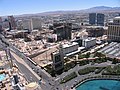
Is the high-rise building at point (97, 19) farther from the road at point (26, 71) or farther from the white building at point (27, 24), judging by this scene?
the road at point (26, 71)

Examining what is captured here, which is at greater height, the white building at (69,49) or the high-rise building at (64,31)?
the high-rise building at (64,31)

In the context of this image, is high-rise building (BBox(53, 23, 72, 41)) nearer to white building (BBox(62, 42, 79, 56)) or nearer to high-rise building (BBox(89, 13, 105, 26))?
white building (BBox(62, 42, 79, 56))

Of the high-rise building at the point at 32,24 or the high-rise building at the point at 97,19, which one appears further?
the high-rise building at the point at 97,19

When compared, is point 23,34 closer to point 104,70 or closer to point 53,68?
point 53,68

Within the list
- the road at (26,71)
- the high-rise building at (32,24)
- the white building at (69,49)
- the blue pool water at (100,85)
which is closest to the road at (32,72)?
the road at (26,71)

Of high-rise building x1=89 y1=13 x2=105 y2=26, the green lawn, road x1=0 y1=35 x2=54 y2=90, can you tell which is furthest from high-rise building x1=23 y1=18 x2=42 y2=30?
the green lawn

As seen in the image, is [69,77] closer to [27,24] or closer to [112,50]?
[112,50]

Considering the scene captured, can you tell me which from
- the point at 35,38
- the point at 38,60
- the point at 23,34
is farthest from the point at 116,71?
the point at 23,34

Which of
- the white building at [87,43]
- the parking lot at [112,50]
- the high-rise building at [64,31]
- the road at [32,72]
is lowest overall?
the road at [32,72]
